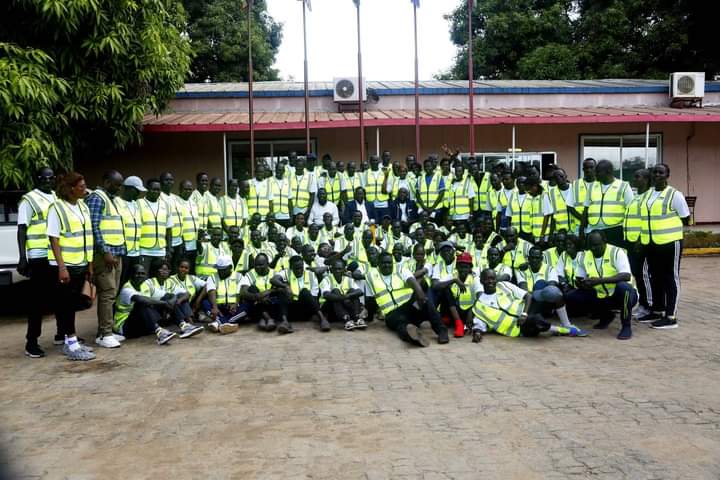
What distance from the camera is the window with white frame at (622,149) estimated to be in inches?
545

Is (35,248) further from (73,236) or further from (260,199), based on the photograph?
(260,199)

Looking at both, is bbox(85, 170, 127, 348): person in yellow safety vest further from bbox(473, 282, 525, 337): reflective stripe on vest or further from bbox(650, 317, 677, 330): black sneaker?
bbox(650, 317, 677, 330): black sneaker

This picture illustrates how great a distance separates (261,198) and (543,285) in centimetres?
413

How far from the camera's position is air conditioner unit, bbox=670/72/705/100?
14177mm

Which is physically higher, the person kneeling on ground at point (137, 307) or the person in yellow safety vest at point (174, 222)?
the person in yellow safety vest at point (174, 222)

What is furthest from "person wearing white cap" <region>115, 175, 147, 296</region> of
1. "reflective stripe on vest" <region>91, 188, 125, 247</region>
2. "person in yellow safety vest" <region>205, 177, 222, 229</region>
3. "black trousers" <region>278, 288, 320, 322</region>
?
"black trousers" <region>278, 288, 320, 322</region>

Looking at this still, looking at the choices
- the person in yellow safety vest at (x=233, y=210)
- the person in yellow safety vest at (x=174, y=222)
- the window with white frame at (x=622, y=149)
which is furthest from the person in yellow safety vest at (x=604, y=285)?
the window with white frame at (x=622, y=149)

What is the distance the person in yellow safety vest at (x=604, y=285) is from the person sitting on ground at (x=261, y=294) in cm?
331

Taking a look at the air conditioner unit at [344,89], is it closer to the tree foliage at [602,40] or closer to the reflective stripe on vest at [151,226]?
the reflective stripe on vest at [151,226]

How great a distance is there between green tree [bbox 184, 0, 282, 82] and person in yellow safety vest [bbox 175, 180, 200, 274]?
1460 cm

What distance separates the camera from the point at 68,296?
5.86 metres

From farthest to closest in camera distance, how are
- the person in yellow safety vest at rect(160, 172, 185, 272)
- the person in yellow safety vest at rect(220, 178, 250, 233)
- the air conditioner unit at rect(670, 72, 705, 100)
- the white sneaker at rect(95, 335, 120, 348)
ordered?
the air conditioner unit at rect(670, 72, 705, 100), the person in yellow safety vest at rect(220, 178, 250, 233), the person in yellow safety vest at rect(160, 172, 185, 272), the white sneaker at rect(95, 335, 120, 348)

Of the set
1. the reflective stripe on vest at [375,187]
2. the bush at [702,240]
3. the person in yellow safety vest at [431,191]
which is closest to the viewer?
the person in yellow safety vest at [431,191]

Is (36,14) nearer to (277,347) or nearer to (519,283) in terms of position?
(277,347)
